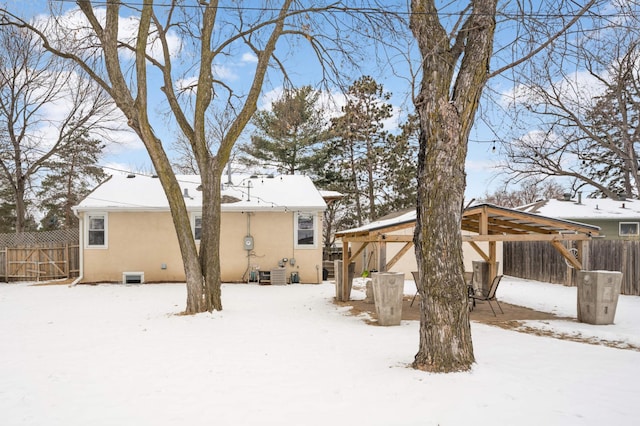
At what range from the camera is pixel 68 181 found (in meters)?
26.0

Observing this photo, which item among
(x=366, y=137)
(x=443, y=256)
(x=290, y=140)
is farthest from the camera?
(x=290, y=140)

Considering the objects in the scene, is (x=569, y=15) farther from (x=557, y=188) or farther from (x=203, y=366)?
(x=557, y=188)

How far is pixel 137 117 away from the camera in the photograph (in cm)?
877

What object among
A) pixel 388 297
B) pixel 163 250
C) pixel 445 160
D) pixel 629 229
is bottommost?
pixel 388 297

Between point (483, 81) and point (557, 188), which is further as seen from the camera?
point (557, 188)

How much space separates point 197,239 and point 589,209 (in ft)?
56.6

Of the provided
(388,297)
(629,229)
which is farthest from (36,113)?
(629,229)

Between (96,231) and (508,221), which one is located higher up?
(508,221)

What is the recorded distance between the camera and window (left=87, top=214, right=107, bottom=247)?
51.3ft

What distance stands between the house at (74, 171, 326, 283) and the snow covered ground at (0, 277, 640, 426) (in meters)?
6.33

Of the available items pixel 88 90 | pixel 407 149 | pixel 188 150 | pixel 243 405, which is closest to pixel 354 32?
pixel 243 405

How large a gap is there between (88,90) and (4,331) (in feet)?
55.0

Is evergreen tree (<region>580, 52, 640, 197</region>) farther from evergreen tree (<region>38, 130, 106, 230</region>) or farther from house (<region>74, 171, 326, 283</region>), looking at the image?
evergreen tree (<region>38, 130, 106, 230</region>)

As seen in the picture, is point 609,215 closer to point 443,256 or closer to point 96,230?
point 443,256
